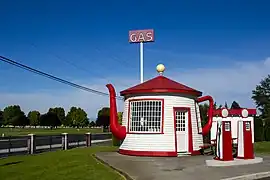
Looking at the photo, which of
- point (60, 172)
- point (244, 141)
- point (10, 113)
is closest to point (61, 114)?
point (10, 113)

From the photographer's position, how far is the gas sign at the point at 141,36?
102 ft

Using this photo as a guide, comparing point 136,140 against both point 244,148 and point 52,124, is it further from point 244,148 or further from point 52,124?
point 52,124

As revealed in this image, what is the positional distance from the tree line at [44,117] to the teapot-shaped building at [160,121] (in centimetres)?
9460

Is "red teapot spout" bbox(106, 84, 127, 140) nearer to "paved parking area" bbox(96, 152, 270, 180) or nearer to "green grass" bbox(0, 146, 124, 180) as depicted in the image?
"green grass" bbox(0, 146, 124, 180)

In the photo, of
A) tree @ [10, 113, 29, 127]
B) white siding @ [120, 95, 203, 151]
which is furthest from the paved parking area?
tree @ [10, 113, 29, 127]

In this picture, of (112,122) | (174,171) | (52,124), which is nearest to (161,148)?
(112,122)

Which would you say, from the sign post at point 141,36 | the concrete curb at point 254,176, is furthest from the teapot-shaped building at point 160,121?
the sign post at point 141,36

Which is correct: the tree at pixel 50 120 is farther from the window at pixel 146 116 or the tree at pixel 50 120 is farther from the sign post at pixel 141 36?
the window at pixel 146 116

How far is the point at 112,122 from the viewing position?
20.5 meters

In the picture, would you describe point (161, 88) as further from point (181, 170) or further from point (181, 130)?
point (181, 170)

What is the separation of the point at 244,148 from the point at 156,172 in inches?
218

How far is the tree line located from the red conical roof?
94530 millimetres

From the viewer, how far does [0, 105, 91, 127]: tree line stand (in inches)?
4478

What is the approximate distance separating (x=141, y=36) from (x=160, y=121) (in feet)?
44.5
